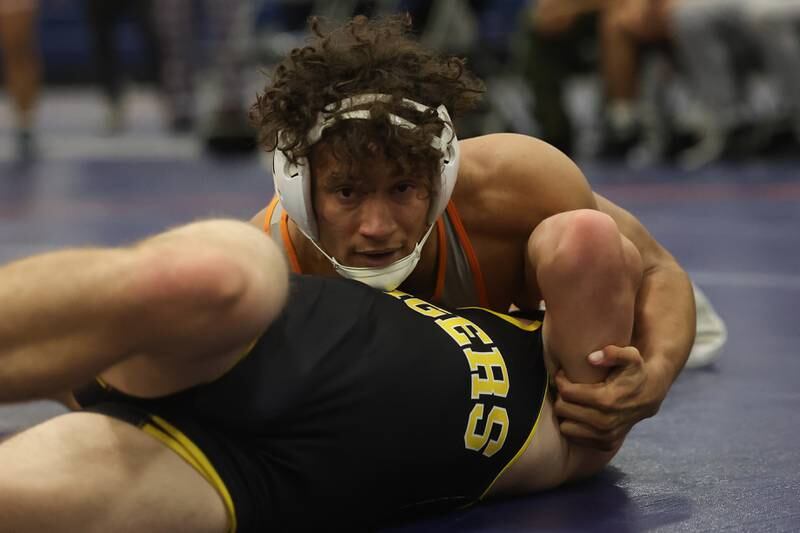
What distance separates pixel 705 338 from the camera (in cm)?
253

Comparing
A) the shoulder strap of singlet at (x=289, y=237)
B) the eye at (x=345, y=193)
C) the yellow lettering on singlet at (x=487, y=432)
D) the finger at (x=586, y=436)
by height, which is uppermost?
the eye at (x=345, y=193)

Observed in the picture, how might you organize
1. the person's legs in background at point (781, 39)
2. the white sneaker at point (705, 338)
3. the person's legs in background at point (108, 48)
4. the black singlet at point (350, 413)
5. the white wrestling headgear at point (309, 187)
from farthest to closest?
the person's legs in background at point (108, 48)
the person's legs in background at point (781, 39)
the white sneaker at point (705, 338)
the white wrestling headgear at point (309, 187)
the black singlet at point (350, 413)

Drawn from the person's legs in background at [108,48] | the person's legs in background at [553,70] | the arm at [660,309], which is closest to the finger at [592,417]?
the arm at [660,309]

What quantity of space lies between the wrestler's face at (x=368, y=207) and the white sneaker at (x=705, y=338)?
935mm

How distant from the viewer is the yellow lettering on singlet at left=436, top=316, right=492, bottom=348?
5.28 feet

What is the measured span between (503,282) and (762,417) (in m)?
Result: 0.52

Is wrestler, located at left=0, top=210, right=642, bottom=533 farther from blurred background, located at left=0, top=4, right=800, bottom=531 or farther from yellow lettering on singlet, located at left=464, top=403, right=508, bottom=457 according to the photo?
blurred background, located at left=0, top=4, right=800, bottom=531

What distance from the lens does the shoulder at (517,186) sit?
1.81 metres

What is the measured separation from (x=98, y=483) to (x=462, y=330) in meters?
0.51

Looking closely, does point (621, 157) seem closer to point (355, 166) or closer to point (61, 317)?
point (355, 166)

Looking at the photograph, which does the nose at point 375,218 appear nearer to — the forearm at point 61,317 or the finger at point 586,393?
the finger at point 586,393

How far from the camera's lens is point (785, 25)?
575 cm

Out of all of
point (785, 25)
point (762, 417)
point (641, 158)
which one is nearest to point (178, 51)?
point (641, 158)

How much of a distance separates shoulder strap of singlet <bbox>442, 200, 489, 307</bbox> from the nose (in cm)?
19
